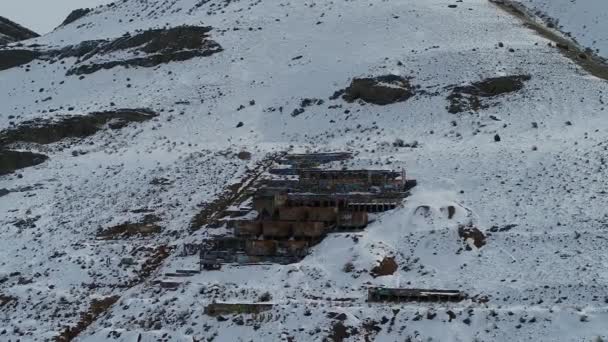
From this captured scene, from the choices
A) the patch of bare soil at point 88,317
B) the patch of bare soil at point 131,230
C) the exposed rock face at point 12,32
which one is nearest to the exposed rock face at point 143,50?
the exposed rock face at point 12,32

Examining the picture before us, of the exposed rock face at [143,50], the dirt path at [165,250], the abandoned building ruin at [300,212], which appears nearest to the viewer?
the dirt path at [165,250]

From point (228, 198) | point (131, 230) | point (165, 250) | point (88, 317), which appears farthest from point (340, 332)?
point (131, 230)

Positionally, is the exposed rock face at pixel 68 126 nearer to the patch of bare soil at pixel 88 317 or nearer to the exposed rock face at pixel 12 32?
the patch of bare soil at pixel 88 317

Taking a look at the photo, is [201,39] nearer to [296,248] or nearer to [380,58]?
[380,58]

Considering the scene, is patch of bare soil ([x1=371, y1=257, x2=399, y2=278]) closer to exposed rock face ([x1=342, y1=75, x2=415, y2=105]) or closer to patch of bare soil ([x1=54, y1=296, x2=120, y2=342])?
patch of bare soil ([x1=54, y1=296, x2=120, y2=342])

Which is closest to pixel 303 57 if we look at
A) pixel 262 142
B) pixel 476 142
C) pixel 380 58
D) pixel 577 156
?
pixel 380 58

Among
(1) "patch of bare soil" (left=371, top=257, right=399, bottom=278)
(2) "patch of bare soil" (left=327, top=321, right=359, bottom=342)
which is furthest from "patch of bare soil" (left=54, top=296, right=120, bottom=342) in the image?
(1) "patch of bare soil" (left=371, top=257, right=399, bottom=278)
